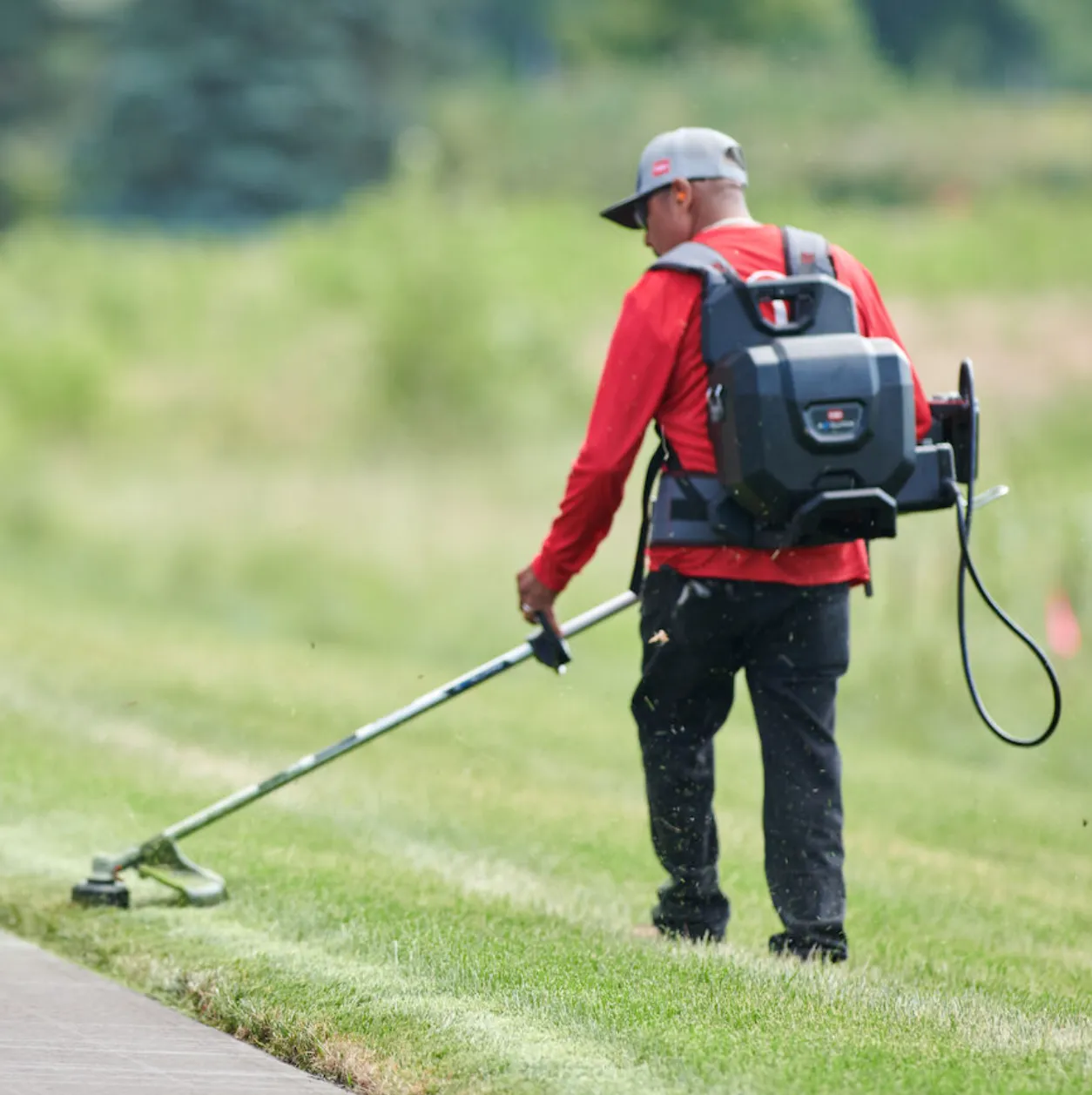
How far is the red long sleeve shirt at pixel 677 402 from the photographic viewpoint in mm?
5648

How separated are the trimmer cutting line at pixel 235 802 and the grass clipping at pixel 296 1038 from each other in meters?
1.01

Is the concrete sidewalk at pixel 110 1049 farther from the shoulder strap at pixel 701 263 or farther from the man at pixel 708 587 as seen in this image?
the shoulder strap at pixel 701 263

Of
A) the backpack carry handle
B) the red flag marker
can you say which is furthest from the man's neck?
the red flag marker

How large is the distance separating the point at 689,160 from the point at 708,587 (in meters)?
1.03

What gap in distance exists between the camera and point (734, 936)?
6.60 m

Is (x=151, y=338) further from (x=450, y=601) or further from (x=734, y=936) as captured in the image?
(x=734, y=936)

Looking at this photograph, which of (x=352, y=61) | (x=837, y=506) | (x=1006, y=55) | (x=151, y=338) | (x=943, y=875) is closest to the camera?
(x=837, y=506)

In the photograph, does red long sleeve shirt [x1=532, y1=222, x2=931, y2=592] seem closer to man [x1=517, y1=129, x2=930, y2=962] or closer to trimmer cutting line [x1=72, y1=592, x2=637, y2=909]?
man [x1=517, y1=129, x2=930, y2=962]

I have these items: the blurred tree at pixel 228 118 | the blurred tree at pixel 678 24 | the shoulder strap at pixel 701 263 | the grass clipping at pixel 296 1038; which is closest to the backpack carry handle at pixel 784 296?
the shoulder strap at pixel 701 263

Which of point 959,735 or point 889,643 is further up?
point 889,643

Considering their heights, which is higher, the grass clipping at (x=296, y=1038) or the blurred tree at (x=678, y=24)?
the blurred tree at (x=678, y=24)

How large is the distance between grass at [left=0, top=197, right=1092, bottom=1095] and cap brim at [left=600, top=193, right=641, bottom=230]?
5.87 feet

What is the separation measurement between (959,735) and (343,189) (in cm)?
4370

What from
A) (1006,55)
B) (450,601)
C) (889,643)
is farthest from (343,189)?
(889,643)
